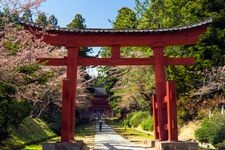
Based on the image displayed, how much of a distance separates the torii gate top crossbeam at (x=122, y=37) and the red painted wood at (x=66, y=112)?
8.90 feet

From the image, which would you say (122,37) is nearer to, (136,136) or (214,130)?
(214,130)

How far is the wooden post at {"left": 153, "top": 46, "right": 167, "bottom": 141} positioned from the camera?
1889 centimetres

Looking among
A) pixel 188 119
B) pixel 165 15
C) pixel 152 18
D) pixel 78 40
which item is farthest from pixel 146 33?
pixel 152 18

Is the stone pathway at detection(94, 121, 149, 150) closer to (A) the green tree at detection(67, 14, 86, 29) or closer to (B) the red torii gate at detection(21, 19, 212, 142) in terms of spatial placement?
(B) the red torii gate at detection(21, 19, 212, 142)

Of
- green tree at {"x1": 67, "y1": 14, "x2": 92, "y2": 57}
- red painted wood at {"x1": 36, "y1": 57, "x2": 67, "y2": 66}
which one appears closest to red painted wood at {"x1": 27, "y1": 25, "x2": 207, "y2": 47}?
red painted wood at {"x1": 36, "y1": 57, "x2": 67, "y2": 66}

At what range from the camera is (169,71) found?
1144 inches

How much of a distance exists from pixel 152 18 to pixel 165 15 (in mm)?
2985

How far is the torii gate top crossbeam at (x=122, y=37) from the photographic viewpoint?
19266 mm

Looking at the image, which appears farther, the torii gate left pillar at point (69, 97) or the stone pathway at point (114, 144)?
the stone pathway at point (114, 144)

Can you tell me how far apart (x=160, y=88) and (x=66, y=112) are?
4.95 metres

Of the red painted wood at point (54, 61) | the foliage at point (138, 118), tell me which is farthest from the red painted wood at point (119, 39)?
the foliage at point (138, 118)

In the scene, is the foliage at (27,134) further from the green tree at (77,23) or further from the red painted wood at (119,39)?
the green tree at (77,23)

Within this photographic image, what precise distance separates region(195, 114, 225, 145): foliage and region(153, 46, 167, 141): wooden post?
9.73 feet

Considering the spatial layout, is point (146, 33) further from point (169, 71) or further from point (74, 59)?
point (169, 71)
